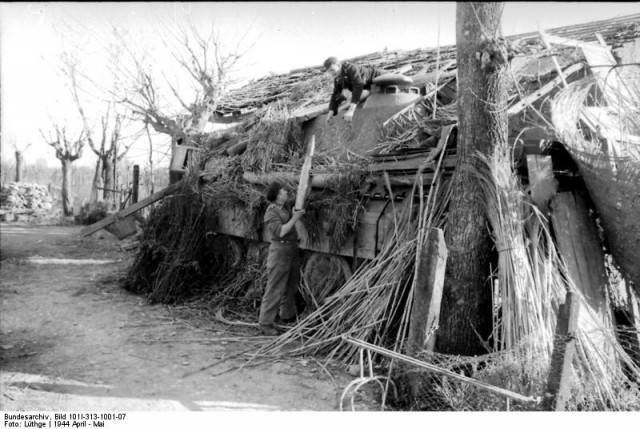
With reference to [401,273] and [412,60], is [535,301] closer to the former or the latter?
[401,273]

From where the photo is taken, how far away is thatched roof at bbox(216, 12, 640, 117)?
6.71 m

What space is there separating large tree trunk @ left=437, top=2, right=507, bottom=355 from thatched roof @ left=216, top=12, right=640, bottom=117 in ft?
1.11

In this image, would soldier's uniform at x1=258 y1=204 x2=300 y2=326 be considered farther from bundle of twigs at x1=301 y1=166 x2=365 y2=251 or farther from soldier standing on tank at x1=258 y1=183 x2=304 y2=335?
bundle of twigs at x1=301 y1=166 x2=365 y2=251

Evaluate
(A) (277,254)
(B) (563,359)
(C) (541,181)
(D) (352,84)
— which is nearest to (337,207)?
(A) (277,254)

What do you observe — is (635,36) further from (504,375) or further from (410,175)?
(504,375)

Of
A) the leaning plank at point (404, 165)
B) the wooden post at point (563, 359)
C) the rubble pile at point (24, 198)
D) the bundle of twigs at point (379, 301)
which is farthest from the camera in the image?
the rubble pile at point (24, 198)

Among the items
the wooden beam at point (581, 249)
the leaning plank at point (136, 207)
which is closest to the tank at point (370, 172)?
the wooden beam at point (581, 249)

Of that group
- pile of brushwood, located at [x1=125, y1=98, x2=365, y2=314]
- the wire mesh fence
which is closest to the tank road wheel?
pile of brushwood, located at [x1=125, y1=98, x2=365, y2=314]

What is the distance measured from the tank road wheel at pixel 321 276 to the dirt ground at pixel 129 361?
0.85 metres

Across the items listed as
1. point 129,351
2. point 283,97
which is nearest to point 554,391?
point 129,351

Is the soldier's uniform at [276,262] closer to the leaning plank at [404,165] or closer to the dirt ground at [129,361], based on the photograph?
the dirt ground at [129,361]

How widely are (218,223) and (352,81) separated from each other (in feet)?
11.0

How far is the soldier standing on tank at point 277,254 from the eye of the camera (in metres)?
6.04

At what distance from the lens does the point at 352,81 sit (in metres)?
7.07
